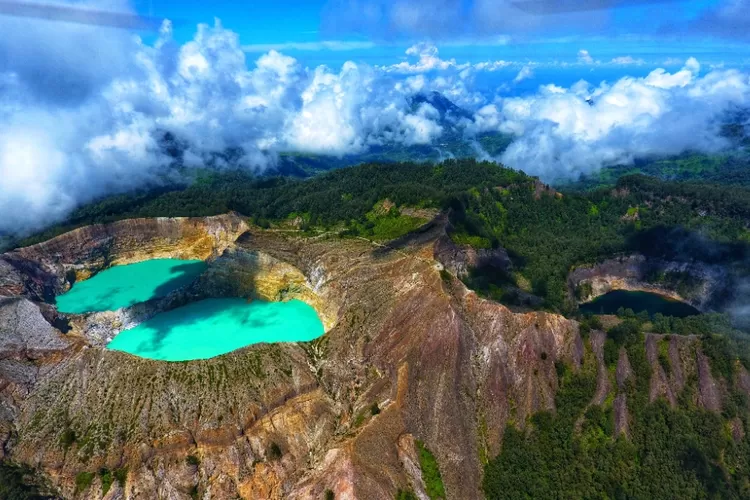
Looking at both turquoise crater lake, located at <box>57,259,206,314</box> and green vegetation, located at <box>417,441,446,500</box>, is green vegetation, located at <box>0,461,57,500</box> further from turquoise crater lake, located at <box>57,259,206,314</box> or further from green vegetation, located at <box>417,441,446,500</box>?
green vegetation, located at <box>417,441,446,500</box>

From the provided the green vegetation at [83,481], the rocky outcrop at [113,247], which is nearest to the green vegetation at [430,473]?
the green vegetation at [83,481]

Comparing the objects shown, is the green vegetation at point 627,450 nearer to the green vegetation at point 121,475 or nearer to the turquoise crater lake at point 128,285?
the green vegetation at point 121,475

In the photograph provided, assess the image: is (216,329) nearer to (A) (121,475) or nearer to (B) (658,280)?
(A) (121,475)

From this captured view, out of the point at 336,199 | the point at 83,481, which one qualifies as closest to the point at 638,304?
the point at 336,199

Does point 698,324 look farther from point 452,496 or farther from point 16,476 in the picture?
point 16,476

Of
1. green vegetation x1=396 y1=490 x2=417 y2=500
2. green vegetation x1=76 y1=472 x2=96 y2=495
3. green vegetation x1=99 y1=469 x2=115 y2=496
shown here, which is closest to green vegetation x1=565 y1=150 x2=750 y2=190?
green vegetation x1=396 y1=490 x2=417 y2=500
